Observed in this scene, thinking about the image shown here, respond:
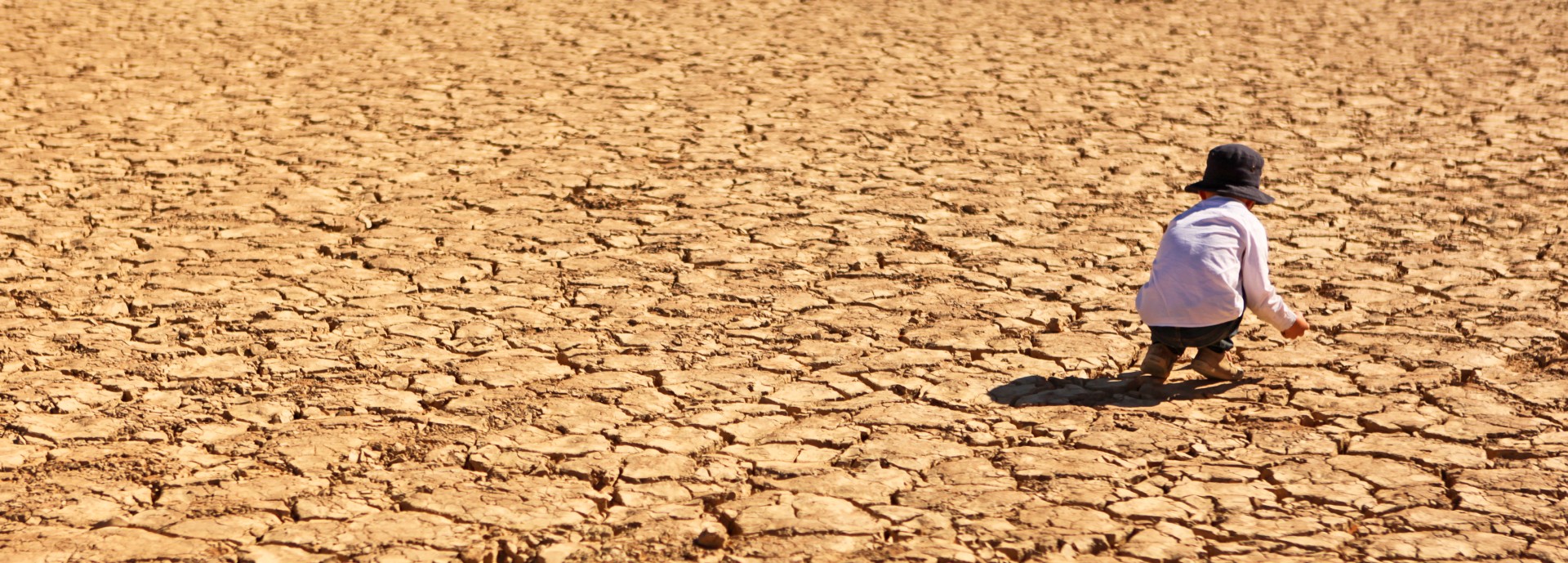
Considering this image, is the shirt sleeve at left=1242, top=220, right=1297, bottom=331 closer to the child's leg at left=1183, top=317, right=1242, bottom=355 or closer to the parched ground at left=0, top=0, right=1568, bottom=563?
the child's leg at left=1183, top=317, right=1242, bottom=355

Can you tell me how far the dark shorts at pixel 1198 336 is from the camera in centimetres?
367

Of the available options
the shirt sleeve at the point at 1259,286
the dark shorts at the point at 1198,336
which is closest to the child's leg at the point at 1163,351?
the dark shorts at the point at 1198,336

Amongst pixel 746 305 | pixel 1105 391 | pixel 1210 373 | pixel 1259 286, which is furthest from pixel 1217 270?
pixel 746 305

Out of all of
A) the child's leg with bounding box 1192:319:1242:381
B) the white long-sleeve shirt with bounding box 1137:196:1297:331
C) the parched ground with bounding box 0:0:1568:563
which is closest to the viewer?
the parched ground with bounding box 0:0:1568:563

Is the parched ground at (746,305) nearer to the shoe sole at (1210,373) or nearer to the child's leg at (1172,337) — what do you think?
the shoe sole at (1210,373)

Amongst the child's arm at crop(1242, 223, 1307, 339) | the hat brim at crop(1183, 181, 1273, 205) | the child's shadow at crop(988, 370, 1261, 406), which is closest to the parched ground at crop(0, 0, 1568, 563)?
the child's shadow at crop(988, 370, 1261, 406)

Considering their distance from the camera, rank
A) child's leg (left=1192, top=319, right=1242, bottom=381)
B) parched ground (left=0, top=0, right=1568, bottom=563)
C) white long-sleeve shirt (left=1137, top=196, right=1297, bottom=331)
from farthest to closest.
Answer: child's leg (left=1192, top=319, right=1242, bottom=381), white long-sleeve shirt (left=1137, top=196, right=1297, bottom=331), parched ground (left=0, top=0, right=1568, bottom=563)

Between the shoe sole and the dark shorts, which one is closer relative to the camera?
the dark shorts

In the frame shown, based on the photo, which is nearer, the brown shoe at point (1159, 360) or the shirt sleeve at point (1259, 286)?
the shirt sleeve at point (1259, 286)

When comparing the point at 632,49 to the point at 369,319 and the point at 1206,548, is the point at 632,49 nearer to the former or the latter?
the point at 369,319

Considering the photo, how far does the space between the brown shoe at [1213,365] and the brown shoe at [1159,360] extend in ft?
0.27

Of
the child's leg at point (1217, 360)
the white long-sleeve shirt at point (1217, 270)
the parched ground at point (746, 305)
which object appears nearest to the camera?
the parched ground at point (746, 305)

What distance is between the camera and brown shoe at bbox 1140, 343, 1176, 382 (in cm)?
373

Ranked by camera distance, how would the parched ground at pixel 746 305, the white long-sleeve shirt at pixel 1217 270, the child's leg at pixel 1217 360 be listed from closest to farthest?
the parched ground at pixel 746 305, the white long-sleeve shirt at pixel 1217 270, the child's leg at pixel 1217 360
